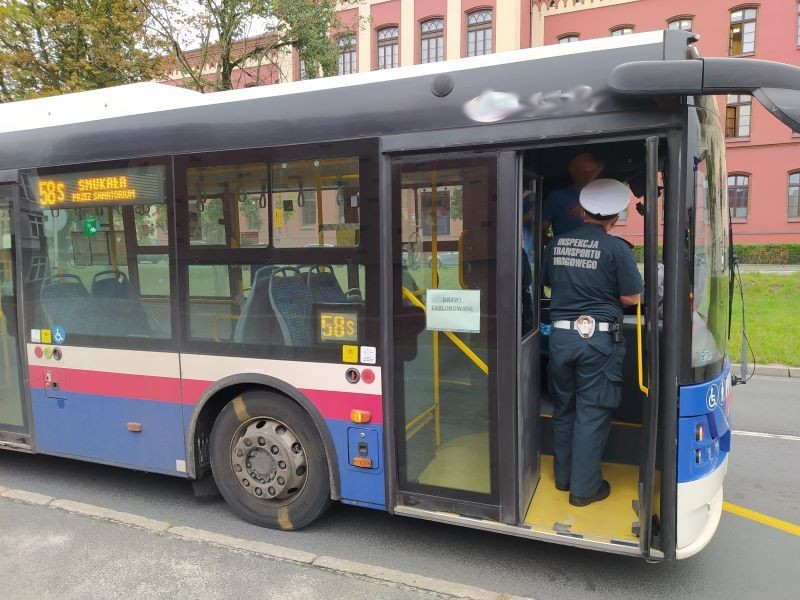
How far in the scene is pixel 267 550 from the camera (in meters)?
3.73

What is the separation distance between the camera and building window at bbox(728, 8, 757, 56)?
26438 mm

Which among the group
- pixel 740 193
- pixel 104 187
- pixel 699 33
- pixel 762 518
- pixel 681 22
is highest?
pixel 681 22

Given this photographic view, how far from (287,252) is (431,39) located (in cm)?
2767

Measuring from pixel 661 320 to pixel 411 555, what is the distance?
196cm

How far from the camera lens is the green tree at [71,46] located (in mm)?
13188

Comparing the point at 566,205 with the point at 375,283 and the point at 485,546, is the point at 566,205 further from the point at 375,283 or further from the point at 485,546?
the point at 485,546

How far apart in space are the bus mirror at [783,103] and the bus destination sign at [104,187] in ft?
11.3

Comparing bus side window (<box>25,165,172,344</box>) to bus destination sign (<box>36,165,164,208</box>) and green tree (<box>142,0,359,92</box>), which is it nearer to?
bus destination sign (<box>36,165,164,208</box>)

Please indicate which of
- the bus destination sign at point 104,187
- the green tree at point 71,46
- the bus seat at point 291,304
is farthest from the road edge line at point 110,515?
the green tree at point 71,46

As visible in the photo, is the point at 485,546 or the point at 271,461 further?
the point at 271,461

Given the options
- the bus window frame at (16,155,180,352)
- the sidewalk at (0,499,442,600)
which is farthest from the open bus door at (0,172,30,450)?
the sidewalk at (0,499,442,600)

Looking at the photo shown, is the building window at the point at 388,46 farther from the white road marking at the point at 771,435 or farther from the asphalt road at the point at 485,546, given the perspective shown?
the asphalt road at the point at 485,546

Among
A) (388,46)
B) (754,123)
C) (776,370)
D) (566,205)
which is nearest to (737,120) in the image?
(754,123)

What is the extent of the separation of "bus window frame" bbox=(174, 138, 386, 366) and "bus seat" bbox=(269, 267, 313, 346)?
0.06m
